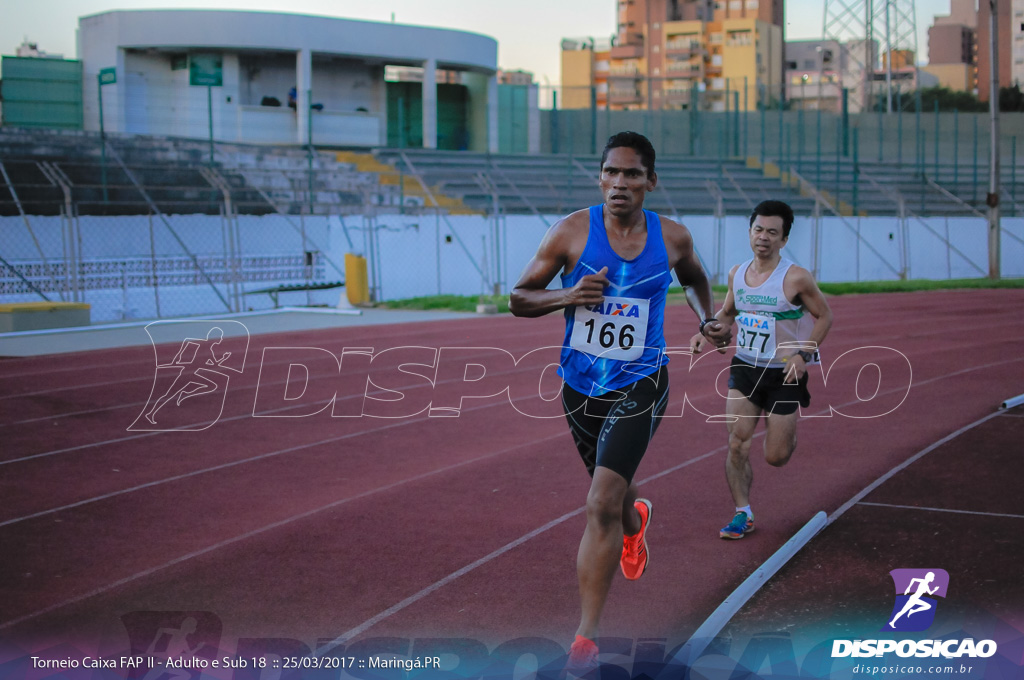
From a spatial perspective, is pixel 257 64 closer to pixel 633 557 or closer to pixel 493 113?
pixel 493 113

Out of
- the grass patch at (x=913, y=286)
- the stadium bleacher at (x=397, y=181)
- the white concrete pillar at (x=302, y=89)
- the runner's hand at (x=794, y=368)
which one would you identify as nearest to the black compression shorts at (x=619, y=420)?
the runner's hand at (x=794, y=368)

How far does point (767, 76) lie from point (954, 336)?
80905 mm

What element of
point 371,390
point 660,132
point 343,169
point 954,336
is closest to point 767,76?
point 660,132

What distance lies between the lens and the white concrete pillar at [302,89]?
32812mm

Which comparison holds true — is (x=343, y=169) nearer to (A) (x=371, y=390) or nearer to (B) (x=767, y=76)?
(A) (x=371, y=390)

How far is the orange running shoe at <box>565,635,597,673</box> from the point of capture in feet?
11.9

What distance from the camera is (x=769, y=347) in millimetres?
5863

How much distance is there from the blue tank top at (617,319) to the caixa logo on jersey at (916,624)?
4.44ft

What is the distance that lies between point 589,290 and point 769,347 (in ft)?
7.59

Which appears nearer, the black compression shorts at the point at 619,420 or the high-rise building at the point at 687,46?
the black compression shorts at the point at 619,420

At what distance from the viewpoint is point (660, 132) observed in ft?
138

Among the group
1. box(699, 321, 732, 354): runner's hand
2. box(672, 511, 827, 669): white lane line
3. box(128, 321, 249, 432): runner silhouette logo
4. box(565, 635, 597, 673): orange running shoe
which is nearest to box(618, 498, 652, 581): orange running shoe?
box(672, 511, 827, 669): white lane line

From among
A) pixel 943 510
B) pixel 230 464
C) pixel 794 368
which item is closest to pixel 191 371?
pixel 230 464

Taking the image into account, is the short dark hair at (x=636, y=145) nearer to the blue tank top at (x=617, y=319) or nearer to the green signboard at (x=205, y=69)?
the blue tank top at (x=617, y=319)
